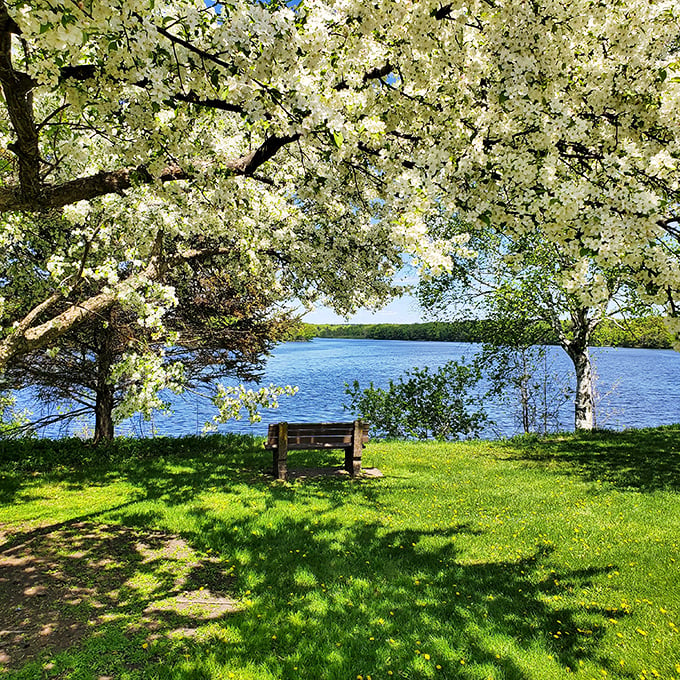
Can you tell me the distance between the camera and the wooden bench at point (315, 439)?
997cm

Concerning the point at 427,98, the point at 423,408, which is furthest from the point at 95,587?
the point at 423,408

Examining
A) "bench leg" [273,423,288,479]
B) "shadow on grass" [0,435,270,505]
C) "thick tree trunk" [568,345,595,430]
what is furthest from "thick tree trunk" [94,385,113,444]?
"thick tree trunk" [568,345,595,430]

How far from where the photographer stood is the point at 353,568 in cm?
611

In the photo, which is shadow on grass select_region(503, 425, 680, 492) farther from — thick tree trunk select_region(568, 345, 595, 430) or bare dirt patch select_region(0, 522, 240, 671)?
bare dirt patch select_region(0, 522, 240, 671)

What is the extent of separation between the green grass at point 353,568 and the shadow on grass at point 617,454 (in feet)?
0.81

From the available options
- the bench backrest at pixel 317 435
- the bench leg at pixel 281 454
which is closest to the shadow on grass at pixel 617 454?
the bench backrest at pixel 317 435

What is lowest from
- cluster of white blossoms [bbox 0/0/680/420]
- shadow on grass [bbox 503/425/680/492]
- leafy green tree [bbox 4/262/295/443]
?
shadow on grass [bbox 503/425/680/492]

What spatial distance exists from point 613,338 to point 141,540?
18.3 metres

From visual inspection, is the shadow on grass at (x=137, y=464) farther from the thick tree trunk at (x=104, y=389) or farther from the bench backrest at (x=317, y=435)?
the bench backrest at (x=317, y=435)

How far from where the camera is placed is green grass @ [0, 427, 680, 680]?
4281 mm

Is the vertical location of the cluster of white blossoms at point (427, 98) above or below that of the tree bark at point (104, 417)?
above

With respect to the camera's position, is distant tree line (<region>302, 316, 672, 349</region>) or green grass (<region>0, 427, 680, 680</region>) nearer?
green grass (<region>0, 427, 680, 680</region>)

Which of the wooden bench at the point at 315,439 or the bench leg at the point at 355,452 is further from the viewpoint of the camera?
the bench leg at the point at 355,452

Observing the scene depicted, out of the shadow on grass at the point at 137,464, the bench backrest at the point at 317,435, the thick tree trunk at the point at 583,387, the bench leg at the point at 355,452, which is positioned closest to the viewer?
the shadow on grass at the point at 137,464
